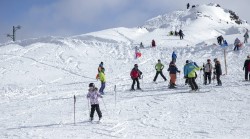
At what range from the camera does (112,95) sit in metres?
22.9

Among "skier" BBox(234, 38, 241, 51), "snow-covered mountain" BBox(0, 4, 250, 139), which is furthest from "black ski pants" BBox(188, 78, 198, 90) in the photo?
"skier" BBox(234, 38, 241, 51)

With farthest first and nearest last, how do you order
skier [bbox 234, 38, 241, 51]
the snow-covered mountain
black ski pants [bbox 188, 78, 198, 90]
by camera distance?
skier [bbox 234, 38, 241, 51]
black ski pants [bbox 188, 78, 198, 90]
the snow-covered mountain

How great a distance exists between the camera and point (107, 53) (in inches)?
1786

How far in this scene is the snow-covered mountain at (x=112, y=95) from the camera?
14352 millimetres

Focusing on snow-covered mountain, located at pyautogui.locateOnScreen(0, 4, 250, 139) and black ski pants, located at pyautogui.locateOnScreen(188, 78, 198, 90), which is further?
black ski pants, located at pyautogui.locateOnScreen(188, 78, 198, 90)

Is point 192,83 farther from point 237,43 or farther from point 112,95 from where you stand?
point 237,43

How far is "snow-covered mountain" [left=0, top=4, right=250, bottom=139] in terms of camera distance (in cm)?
1435

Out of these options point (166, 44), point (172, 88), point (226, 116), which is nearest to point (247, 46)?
point (166, 44)

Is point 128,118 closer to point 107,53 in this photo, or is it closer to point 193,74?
point 193,74

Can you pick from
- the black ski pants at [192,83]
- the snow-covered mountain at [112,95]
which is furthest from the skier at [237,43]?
the black ski pants at [192,83]

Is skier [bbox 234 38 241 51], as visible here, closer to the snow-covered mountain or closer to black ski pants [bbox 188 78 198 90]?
the snow-covered mountain

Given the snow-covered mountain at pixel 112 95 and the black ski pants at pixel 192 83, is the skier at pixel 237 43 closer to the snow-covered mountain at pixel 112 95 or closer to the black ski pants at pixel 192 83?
the snow-covered mountain at pixel 112 95

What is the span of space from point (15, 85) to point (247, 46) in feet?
73.6

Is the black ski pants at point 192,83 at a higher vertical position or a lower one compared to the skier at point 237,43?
lower
